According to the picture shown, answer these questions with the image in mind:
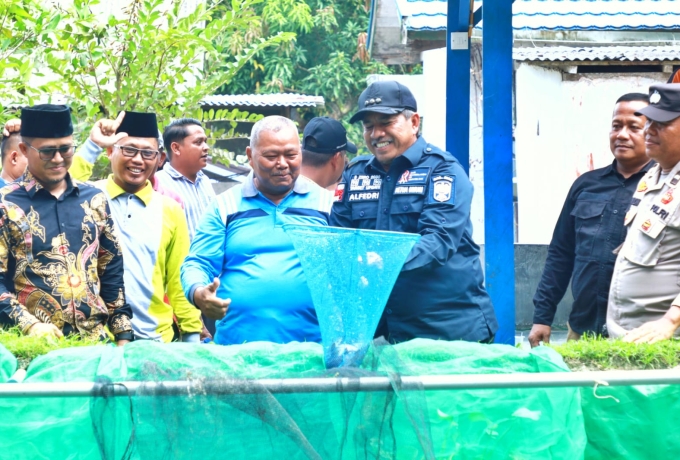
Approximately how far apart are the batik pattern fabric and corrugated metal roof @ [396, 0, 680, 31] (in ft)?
22.0

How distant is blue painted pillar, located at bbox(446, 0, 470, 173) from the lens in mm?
5562

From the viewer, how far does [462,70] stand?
18.4 feet

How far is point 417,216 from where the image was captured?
383 centimetres

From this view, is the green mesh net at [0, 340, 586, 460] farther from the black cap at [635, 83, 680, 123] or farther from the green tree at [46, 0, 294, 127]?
the green tree at [46, 0, 294, 127]

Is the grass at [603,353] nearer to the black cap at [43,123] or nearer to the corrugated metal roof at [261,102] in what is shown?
the black cap at [43,123]

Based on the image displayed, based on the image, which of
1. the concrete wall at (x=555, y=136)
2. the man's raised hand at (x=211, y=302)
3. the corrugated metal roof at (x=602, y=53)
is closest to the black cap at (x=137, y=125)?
the man's raised hand at (x=211, y=302)

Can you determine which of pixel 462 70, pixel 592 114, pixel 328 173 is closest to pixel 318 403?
pixel 328 173

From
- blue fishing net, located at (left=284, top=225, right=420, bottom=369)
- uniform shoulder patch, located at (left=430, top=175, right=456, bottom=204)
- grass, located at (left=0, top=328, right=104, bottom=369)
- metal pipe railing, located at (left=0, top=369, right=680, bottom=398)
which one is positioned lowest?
grass, located at (left=0, top=328, right=104, bottom=369)

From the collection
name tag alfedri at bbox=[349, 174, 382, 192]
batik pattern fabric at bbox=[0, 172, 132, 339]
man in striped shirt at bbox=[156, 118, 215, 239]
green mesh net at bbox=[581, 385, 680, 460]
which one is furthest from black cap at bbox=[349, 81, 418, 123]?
man in striped shirt at bbox=[156, 118, 215, 239]

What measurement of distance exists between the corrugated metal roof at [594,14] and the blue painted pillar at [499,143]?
579cm

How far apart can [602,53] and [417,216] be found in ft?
22.8

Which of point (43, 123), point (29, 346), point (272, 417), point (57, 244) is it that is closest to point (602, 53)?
point (43, 123)

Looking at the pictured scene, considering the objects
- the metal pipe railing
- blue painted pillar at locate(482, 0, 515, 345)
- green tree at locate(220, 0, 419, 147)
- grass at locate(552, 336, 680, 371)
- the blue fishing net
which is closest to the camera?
the metal pipe railing

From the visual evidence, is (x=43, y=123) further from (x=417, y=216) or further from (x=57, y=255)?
(x=417, y=216)
